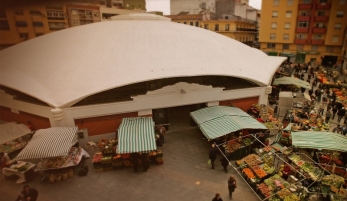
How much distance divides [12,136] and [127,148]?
824 cm

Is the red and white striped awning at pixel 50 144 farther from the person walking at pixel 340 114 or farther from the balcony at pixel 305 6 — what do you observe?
the balcony at pixel 305 6

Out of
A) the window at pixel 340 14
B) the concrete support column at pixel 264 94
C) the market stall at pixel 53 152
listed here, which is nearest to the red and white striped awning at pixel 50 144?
the market stall at pixel 53 152

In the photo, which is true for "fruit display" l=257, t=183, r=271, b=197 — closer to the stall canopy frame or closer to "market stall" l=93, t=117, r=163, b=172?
"market stall" l=93, t=117, r=163, b=172

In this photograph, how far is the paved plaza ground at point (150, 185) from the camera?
10.7 metres

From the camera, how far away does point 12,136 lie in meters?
13.8

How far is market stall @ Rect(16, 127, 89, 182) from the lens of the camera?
11.2m

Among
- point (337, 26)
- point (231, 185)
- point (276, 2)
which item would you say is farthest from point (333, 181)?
point (276, 2)

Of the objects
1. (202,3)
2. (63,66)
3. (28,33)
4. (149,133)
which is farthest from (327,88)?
(202,3)

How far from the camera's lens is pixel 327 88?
26625 mm

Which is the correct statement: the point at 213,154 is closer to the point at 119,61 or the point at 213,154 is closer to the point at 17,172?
the point at 119,61

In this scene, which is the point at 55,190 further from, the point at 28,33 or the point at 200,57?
the point at 200,57

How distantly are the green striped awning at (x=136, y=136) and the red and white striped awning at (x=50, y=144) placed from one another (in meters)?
2.93

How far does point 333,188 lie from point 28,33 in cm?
1320

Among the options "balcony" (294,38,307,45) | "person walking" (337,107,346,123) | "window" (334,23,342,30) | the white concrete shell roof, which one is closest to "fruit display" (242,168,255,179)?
the white concrete shell roof
